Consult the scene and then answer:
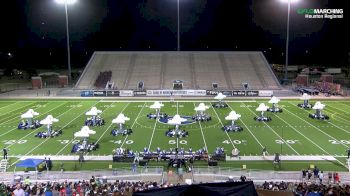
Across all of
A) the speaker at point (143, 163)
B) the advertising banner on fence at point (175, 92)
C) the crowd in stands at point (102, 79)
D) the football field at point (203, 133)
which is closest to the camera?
the speaker at point (143, 163)

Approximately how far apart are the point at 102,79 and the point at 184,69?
14.1m

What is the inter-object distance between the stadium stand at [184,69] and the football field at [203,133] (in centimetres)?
1577

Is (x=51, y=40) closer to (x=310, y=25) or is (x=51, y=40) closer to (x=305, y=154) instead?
(x=310, y=25)

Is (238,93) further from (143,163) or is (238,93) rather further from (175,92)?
(143,163)

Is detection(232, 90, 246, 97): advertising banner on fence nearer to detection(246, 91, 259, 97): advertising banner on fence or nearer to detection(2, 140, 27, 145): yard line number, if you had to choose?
detection(246, 91, 259, 97): advertising banner on fence

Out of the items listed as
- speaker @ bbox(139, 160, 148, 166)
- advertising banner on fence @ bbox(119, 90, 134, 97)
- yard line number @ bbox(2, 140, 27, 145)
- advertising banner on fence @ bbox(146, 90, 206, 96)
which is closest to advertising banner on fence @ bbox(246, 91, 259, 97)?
advertising banner on fence @ bbox(146, 90, 206, 96)

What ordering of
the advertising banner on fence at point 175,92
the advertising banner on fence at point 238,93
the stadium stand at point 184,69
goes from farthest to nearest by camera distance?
the stadium stand at point 184,69
the advertising banner on fence at point 175,92
the advertising banner on fence at point 238,93

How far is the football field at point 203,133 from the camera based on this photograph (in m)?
28.7

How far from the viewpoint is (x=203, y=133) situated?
32.9 m

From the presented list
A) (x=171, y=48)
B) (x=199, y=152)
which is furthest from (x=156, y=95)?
(x=171, y=48)

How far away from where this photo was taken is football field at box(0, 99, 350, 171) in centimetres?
2872

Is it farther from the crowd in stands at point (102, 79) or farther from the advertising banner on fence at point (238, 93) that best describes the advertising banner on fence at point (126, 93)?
the advertising banner on fence at point (238, 93)

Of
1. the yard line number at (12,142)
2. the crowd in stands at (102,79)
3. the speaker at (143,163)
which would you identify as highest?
the crowd in stands at (102,79)

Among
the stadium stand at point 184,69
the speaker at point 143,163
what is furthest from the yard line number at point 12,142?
the stadium stand at point 184,69
